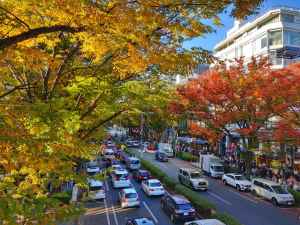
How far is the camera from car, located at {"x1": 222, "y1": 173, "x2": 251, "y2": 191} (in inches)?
1190

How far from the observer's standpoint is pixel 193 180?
102 ft

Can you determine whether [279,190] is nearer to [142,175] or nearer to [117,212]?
[117,212]

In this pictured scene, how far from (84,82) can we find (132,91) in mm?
2370

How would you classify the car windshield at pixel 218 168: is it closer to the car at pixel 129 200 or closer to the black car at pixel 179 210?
Result: the car at pixel 129 200

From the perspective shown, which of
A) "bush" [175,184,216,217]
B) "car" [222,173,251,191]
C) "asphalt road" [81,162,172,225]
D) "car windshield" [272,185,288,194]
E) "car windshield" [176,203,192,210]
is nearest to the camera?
"bush" [175,184,216,217]

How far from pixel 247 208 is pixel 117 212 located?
8844 millimetres

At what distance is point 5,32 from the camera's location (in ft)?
20.5

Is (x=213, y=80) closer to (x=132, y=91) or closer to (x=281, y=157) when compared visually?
(x=281, y=157)

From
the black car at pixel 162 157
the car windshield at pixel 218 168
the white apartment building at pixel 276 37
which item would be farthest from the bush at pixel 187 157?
the white apartment building at pixel 276 37

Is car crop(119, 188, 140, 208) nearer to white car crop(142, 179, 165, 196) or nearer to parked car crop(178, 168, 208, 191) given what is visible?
white car crop(142, 179, 165, 196)

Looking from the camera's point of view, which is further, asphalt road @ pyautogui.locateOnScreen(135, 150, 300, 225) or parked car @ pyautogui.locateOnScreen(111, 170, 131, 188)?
parked car @ pyautogui.locateOnScreen(111, 170, 131, 188)

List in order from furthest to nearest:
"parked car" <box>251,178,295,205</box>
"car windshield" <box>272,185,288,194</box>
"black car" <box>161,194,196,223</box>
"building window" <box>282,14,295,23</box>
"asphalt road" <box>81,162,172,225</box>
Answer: "building window" <box>282,14,295,23</box> → "car windshield" <box>272,185,288,194</box> → "parked car" <box>251,178,295,205</box> → "asphalt road" <box>81,162,172,225</box> → "black car" <box>161,194,196,223</box>

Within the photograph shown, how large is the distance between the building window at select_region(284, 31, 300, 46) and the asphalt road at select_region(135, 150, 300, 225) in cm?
2191

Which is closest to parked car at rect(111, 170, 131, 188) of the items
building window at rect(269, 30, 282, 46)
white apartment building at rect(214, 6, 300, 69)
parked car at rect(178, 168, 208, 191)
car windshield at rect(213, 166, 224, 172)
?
parked car at rect(178, 168, 208, 191)
